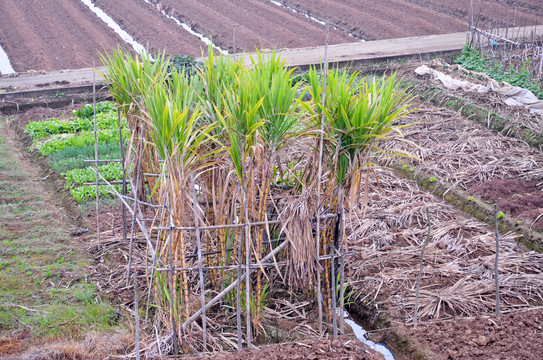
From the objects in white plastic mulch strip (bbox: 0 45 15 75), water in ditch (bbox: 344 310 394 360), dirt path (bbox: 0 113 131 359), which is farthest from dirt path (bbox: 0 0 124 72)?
water in ditch (bbox: 344 310 394 360)

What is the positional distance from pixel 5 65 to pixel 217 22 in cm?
604

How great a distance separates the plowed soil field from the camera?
1440 cm

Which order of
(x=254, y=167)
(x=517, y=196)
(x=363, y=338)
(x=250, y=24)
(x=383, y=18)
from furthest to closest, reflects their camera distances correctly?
(x=383, y=18), (x=250, y=24), (x=517, y=196), (x=363, y=338), (x=254, y=167)

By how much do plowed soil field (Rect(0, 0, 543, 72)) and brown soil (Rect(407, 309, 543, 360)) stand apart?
34.4 feet

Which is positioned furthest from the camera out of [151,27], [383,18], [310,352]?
[383,18]

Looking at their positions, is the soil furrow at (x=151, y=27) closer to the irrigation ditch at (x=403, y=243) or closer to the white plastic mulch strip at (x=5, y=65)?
the white plastic mulch strip at (x=5, y=65)

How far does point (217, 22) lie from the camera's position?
16703mm

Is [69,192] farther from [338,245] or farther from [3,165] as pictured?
[338,245]

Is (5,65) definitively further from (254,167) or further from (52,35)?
(254,167)

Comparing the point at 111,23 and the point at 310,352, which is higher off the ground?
the point at 111,23

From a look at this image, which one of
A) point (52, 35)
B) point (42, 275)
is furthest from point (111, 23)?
point (42, 275)

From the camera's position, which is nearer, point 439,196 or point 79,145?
point 439,196

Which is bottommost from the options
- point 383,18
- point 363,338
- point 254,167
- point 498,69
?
point 363,338

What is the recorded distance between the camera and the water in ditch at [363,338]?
409 centimetres
